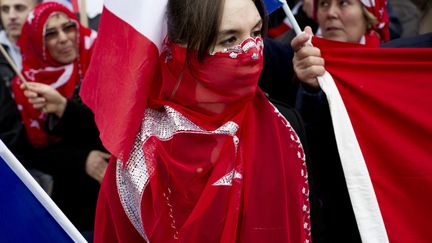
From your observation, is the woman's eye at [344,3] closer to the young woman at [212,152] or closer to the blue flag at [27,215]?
the young woman at [212,152]

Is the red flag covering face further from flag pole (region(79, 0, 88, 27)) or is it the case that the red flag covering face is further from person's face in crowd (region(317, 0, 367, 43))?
flag pole (region(79, 0, 88, 27))

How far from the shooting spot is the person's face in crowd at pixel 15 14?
14.7ft

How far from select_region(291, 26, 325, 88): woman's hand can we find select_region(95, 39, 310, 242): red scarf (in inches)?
10.1

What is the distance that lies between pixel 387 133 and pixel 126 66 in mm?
881

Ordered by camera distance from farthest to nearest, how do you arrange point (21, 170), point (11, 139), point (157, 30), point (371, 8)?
point (11, 139) → point (371, 8) → point (157, 30) → point (21, 170)

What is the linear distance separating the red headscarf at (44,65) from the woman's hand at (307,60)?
5.84 feet

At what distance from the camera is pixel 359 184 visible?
7.77 feet

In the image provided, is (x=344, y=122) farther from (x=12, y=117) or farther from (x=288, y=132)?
(x=12, y=117)

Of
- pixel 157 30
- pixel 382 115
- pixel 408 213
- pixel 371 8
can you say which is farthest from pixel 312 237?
pixel 371 8

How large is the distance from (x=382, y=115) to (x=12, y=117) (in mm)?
2053

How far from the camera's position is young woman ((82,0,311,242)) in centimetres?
218

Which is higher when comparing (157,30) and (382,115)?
(157,30)

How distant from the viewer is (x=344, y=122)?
243 centimetres

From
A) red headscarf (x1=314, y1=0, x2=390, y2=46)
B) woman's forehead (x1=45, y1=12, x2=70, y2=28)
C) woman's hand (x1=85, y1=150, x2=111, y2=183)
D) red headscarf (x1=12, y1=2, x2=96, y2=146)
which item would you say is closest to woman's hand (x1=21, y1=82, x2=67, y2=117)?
red headscarf (x1=12, y1=2, x2=96, y2=146)
